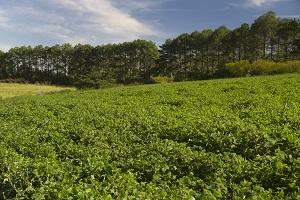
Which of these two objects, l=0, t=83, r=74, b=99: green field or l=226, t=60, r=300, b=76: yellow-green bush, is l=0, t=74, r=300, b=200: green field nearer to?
l=226, t=60, r=300, b=76: yellow-green bush

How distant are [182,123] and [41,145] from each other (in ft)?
20.6

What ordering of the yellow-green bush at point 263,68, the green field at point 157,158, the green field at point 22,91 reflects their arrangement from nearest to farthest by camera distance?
the green field at point 157,158
the yellow-green bush at point 263,68
the green field at point 22,91

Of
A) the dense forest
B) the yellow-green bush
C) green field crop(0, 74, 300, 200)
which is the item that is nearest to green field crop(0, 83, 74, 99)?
the dense forest

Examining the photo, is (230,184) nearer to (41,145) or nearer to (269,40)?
(41,145)

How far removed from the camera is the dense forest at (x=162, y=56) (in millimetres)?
99062

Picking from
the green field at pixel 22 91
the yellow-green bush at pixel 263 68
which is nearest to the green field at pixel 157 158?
the yellow-green bush at pixel 263 68

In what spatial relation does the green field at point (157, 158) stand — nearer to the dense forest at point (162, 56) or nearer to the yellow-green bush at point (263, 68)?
the yellow-green bush at point (263, 68)

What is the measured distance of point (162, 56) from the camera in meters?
131

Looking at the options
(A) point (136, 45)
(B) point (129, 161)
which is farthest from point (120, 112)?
(A) point (136, 45)

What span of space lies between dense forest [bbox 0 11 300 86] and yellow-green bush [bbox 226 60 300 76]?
124 inches

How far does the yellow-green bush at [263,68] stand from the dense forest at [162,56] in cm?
316

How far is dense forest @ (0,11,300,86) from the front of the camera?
9906cm

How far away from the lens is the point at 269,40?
105438 millimetres

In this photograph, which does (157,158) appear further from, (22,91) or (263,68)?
(22,91)
